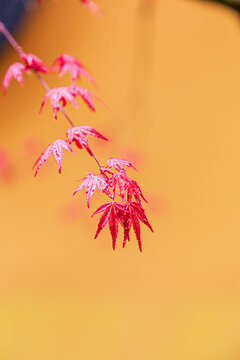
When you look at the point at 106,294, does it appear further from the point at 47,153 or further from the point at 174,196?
the point at 47,153

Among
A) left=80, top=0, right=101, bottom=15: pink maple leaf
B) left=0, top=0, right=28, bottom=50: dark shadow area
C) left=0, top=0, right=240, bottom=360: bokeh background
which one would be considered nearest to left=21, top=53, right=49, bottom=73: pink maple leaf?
left=80, top=0, right=101, bottom=15: pink maple leaf

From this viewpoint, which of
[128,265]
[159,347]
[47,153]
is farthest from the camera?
[128,265]

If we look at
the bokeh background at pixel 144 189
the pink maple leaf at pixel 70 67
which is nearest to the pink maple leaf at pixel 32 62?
the pink maple leaf at pixel 70 67

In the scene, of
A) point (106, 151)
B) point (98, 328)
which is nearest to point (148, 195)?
point (106, 151)

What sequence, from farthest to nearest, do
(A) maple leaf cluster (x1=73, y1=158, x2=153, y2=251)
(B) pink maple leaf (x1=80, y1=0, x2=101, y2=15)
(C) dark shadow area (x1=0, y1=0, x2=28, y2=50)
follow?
(C) dark shadow area (x1=0, y1=0, x2=28, y2=50) → (B) pink maple leaf (x1=80, y1=0, x2=101, y2=15) → (A) maple leaf cluster (x1=73, y1=158, x2=153, y2=251)

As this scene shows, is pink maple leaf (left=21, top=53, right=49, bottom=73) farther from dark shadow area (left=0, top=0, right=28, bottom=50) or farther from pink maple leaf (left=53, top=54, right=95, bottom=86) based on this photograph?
dark shadow area (left=0, top=0, right=28, bottom=50)

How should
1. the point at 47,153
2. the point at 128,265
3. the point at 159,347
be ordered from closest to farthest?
the point at 47,153 < the point at 159,347 < the point at 128,265

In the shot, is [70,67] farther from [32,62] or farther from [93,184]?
[93,184]

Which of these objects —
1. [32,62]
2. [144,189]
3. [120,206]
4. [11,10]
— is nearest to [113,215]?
[120,206]
